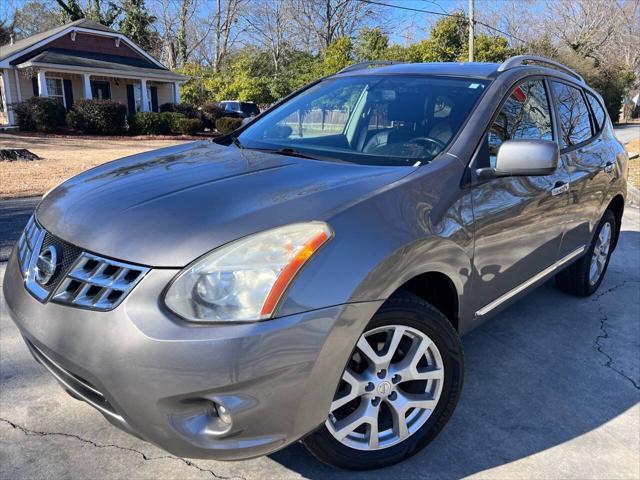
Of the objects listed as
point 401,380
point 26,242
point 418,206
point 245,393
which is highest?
point 418,206

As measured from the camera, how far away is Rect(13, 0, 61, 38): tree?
1859 inches

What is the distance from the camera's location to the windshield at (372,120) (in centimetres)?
288

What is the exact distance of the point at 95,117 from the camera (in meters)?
22.7

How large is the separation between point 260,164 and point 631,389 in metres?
2.49

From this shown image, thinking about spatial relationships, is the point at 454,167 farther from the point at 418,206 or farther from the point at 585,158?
the point at 585,158

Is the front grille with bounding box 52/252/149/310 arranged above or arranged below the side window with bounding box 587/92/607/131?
below

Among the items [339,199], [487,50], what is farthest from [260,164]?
[487,50]

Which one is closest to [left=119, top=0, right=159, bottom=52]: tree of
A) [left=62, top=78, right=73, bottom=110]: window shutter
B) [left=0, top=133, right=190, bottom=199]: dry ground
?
[left=62, top=78, right=73, bottom=110]: window shutter

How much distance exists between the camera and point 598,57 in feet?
→ 148

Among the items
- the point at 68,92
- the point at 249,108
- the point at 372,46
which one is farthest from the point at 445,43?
the point at 68,92

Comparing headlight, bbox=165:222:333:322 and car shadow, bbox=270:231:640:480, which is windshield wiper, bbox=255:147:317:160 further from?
car shadow, bbox=270:231:640:480

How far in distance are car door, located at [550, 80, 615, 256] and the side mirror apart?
0.94 metres

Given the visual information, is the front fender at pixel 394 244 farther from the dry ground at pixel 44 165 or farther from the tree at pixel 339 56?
the tree at pixel 339 56

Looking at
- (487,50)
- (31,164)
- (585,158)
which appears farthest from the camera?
(487,50)
